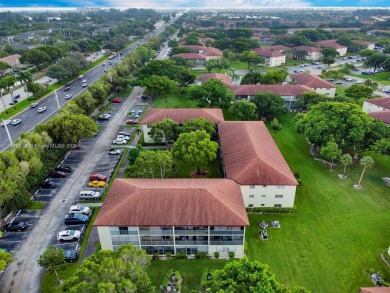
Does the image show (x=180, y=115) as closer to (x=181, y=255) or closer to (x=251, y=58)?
(x=181, y=255)

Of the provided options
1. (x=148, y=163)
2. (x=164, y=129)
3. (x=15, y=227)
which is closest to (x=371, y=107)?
(x=164, y=129)

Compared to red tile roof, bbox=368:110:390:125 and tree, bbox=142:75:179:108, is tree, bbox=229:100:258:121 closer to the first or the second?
tree, bbox=142:75:179:108

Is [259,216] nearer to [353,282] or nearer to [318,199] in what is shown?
[318,199]

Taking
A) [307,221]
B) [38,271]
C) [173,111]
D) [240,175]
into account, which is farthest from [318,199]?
[38,271]

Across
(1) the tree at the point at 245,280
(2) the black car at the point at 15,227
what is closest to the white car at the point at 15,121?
(2) the black car at the point at 15,227

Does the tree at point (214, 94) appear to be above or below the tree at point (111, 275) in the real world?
below

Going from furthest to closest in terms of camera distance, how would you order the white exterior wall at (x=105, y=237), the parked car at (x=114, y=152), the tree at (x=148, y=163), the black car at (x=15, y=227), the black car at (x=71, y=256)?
the parked car at (x=114, y=152)
the tree at (x=148, y=163)
the black car at (x=15, y=227)
the black car at (x=71, y=256)
the white exterior wall at (x=105, y=237)

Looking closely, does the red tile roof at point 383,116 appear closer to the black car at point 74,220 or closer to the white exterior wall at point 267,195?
the white exterior wall at point 267,195

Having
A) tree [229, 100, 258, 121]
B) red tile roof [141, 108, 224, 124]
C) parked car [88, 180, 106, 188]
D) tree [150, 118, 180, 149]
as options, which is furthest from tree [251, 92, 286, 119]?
parked car [88, 180, 106, 188]
